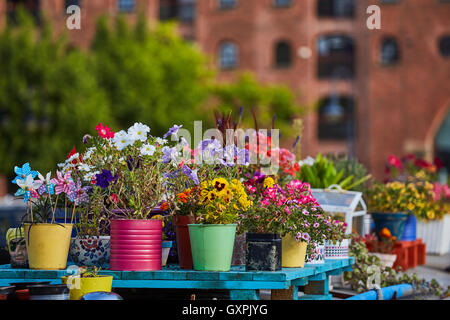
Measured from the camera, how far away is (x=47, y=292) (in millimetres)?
3592

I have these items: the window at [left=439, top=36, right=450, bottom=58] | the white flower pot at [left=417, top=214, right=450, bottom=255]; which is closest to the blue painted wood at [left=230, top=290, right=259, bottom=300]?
the white flower pot at [left=417, top=214, right=450, bottom=255]

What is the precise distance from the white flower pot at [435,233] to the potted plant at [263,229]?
20.1 feet

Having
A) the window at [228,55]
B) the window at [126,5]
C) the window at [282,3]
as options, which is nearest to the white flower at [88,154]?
the window at [228,55]

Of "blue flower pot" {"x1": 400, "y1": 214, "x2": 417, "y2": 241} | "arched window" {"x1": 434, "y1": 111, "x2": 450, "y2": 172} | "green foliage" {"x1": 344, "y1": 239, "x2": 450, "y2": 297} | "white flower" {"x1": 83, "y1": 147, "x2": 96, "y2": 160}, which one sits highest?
"arched window" {"x1": 434, "y1": 111, "x2": 450, "y2": 172}

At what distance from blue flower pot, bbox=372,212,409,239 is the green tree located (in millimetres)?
19006

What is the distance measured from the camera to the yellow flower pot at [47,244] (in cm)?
423

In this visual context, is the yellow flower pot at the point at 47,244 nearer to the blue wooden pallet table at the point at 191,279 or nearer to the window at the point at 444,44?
the blue wooden pallet table at the point at 191,279

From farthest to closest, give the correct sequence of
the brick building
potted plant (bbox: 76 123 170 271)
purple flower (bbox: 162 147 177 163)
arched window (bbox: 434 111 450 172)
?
the brick building, arched window (bbox: 434 111 450 172), purple flower (bbox: 162 147 177 163), potted plant (bbox: 76 123 170 271)

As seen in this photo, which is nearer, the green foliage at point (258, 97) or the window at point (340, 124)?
the green foliage at point (258, 97)

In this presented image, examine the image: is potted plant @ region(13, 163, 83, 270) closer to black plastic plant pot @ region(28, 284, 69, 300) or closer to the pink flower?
the pink flower

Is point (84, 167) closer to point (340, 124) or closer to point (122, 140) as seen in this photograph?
point (122, 140)

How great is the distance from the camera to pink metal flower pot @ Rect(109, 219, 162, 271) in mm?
4133

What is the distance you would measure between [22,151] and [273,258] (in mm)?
25064

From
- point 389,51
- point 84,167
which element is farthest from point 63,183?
point 389,51
